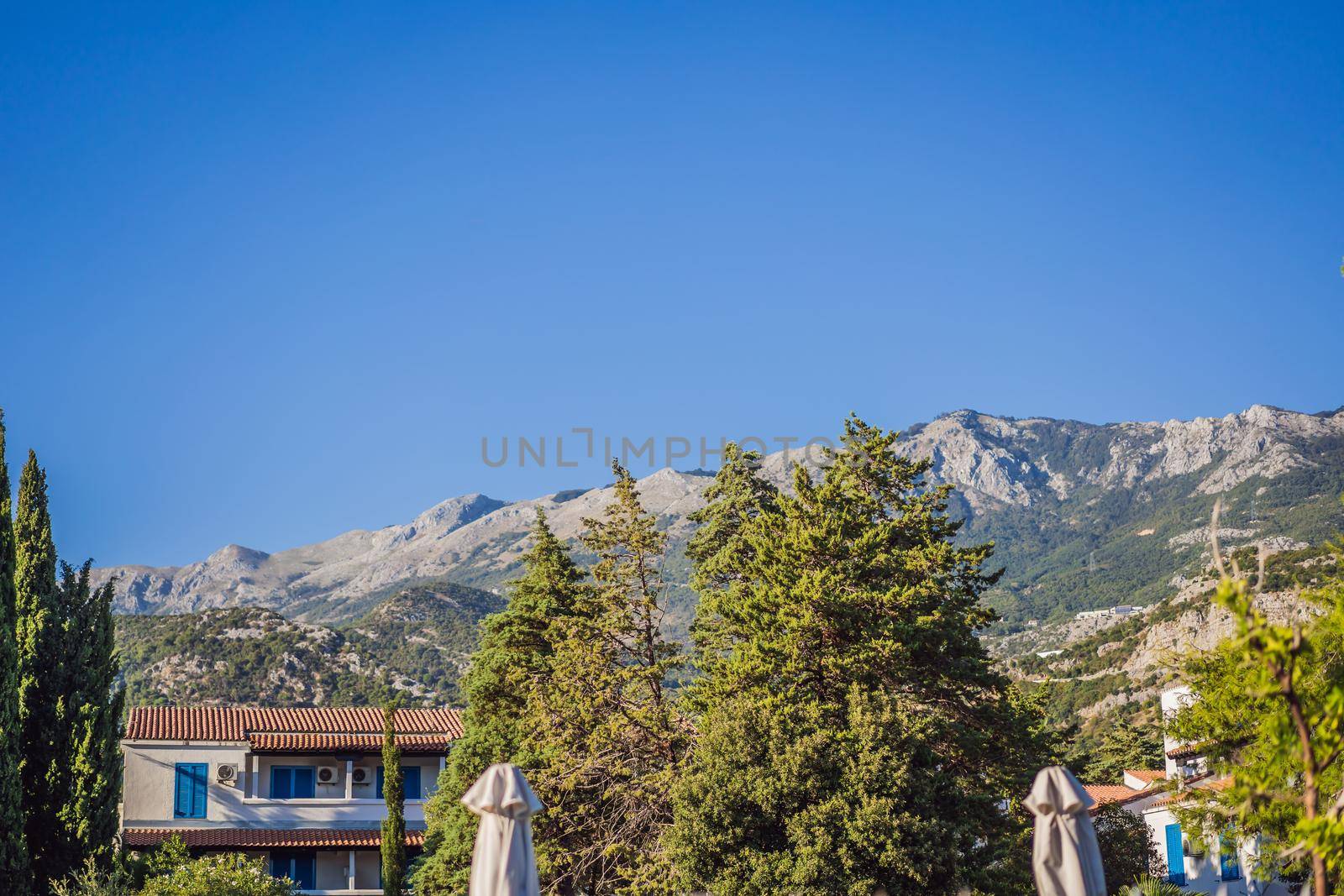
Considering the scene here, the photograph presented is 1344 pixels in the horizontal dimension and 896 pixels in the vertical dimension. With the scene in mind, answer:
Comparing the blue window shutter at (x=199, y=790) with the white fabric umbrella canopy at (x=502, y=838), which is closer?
the white fabric umbrella canopy at (x=502, y=838)

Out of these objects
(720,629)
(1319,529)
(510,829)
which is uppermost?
(1319,529)

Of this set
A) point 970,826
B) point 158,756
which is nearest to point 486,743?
point 158,756

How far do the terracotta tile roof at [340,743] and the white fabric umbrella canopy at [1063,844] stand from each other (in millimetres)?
32255

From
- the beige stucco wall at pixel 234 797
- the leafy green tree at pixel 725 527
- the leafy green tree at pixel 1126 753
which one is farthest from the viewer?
the leafy green tree at pixel 1126 753

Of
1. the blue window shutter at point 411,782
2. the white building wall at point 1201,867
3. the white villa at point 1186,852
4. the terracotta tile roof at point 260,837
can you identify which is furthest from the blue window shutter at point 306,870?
the white building wall at point 1201,867

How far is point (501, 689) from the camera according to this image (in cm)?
3675

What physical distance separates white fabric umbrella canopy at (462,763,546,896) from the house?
31214 millimetres

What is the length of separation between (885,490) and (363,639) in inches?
3655

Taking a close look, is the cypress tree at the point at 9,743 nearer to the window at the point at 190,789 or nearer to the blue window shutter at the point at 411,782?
the window at the point at 190,789

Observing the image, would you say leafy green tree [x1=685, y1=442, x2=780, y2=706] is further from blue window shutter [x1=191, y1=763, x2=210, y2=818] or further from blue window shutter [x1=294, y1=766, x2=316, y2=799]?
blue window shutter [x1=191, y1=763, x2=210, y2=818]

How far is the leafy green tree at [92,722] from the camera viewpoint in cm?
3030

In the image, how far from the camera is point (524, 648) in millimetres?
36812

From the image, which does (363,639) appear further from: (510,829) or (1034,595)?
(510,829)

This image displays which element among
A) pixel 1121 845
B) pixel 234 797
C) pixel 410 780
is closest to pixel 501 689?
pixel 410 780
